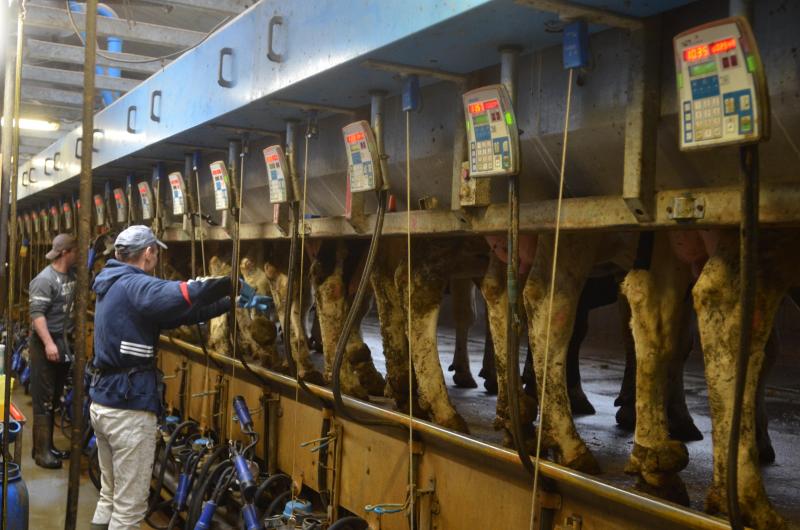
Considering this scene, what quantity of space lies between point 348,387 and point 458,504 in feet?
4.53

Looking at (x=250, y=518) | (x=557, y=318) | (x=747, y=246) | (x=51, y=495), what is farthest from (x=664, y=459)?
(x=51, y=495)

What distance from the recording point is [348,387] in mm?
4516

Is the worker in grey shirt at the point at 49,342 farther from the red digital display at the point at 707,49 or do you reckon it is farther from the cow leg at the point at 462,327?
the red digital display at the point at 707,49

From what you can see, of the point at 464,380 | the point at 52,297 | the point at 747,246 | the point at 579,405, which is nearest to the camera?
the point at 747,246

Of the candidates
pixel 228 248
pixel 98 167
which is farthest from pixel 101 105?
pixel 228 248

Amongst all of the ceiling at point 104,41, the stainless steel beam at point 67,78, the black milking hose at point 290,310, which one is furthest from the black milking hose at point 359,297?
the stainless steel beam at point 67,78

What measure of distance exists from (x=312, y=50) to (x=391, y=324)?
162 cm

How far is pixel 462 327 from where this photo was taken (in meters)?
5.81

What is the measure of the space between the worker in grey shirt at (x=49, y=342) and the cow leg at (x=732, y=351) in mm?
4968

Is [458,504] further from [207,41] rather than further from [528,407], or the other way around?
[207,41]

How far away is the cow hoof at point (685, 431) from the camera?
3787 mm

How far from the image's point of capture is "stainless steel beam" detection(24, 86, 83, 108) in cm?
862

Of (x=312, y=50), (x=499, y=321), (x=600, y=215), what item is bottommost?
(x=499, y=321)

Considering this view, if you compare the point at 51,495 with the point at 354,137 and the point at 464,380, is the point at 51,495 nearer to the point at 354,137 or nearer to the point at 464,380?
the point at 464,380
